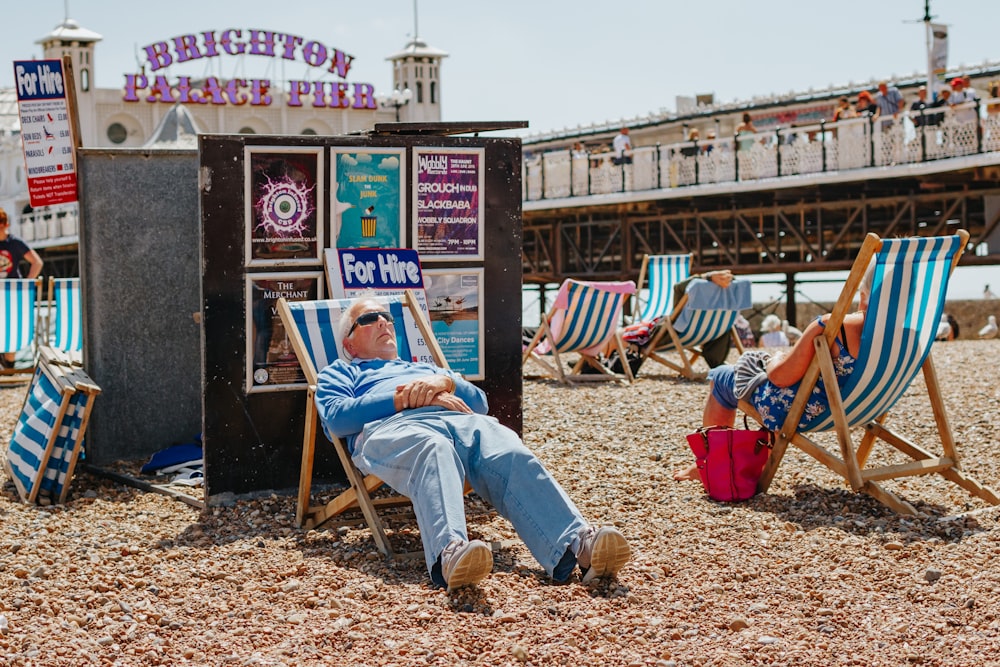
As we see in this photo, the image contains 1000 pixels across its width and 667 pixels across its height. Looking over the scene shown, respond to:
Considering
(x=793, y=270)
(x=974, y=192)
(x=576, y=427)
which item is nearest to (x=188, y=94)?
(x=793, y=270)

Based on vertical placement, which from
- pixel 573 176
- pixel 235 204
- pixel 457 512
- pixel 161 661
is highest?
pixel 573 176

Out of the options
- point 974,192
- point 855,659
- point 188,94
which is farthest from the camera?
point 188,94

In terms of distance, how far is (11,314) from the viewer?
11.4 metres

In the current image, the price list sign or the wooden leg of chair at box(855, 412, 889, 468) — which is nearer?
the wooden leg of chair at box(855, 412, 889, 468)

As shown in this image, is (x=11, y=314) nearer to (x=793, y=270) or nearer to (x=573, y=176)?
(x=573, y=176)

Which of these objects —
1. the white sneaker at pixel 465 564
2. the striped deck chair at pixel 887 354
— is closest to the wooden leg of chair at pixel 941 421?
the striped deck chair at pixel 887 354

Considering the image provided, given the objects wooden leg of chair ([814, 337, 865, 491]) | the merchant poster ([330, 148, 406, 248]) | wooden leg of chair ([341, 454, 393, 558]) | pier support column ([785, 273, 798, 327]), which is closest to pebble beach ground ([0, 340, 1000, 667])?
wooden leg of chair ([341, 454, 393, 558])

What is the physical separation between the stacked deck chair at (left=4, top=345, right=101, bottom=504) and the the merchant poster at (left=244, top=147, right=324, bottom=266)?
39.8 inches

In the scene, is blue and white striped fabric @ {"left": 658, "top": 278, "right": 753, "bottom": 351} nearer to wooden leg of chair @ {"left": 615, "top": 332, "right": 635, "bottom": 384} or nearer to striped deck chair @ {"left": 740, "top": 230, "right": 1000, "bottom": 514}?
wooden leg of chair @ {"left": 615, "top": 332, "right": 635, "bottom": 384}

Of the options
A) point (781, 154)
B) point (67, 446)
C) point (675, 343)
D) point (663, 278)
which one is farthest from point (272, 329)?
point (781, 154)

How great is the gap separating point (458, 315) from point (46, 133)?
233cm

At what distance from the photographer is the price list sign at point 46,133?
19.4 ft

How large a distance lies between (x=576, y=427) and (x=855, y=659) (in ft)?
14.2

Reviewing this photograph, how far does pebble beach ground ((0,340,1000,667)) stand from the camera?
3.05 metres
